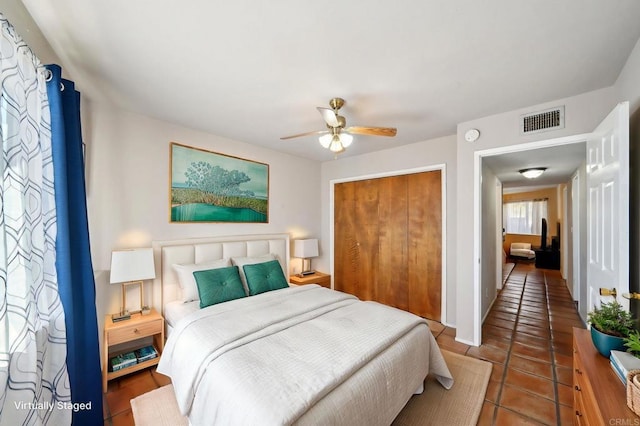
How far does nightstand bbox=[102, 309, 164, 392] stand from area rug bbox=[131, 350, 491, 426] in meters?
0.37

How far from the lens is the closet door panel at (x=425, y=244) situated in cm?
357

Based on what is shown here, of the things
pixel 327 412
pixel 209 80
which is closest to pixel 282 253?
pixel 209 80

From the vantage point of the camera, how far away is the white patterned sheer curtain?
3.54 feet

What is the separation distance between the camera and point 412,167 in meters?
3.78

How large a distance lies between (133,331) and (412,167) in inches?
150

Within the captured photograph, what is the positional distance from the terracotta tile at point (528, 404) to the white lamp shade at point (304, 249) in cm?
281

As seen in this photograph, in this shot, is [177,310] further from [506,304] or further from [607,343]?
[506,304]

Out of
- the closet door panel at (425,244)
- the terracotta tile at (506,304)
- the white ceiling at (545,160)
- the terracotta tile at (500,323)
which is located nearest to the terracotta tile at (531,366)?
the terracotta tile at (500,323)

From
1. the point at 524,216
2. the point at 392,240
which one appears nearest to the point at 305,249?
the point at 392,240

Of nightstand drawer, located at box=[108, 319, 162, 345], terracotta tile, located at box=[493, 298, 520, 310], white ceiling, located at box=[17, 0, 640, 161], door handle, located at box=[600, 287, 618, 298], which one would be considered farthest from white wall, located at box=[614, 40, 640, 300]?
nightstand drawer, located at box=[108, 319, 162, 345]

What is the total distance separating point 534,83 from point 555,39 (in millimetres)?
585

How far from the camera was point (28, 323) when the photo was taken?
117 centimetres

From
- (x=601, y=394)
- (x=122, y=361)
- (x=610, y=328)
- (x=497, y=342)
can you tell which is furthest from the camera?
(x=497, y=342)

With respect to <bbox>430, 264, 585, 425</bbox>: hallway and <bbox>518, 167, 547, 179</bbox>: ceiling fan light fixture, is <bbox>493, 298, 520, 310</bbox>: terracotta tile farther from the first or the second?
<bbox>518, 167, 547, 179</bbox>: ceiling fan light fixture
